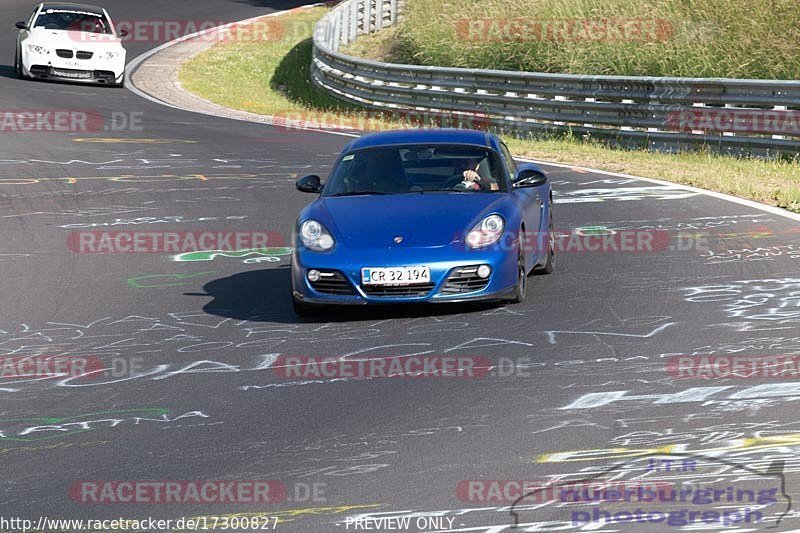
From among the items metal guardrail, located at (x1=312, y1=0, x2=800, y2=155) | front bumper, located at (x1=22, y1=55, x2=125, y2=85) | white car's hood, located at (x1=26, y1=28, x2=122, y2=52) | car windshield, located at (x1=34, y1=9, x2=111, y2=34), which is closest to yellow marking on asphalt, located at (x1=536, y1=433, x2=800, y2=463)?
metal guardrail, located at (x1=312, y1=0, x2=800, y2=155)

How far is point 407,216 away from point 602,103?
13214 millimetres

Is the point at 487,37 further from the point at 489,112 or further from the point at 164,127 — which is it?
the point at 164,127

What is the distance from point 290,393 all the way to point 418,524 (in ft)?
8.14

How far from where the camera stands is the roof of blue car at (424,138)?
11.6 m

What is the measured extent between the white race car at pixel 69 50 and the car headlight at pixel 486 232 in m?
21.7

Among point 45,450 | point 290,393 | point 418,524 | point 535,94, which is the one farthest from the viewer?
point 535,94

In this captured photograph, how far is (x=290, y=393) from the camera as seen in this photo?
7.93 m

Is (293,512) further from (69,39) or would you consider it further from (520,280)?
(69,39)

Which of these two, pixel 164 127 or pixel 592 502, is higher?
pixel 592 502

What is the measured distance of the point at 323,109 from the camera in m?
30.6

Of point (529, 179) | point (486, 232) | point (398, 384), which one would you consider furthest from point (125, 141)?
point (398, 384)

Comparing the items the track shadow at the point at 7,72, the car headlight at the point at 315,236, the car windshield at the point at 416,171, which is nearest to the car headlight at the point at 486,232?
the car windshield at the point at 416,171

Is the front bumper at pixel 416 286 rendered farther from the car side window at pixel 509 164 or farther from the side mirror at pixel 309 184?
the car side window at pixel 509 164

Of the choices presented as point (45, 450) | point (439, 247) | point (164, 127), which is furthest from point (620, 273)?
point (164, 127)
